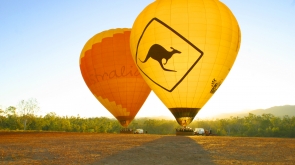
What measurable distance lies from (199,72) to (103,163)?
14522 mm

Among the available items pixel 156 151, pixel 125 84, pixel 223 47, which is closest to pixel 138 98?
pixel 125 84

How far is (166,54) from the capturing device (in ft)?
76.5

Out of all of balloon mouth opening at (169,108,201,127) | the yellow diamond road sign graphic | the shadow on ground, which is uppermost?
the yellow diamond road sign graphic

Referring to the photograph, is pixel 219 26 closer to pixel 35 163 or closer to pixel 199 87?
pixel 199 87

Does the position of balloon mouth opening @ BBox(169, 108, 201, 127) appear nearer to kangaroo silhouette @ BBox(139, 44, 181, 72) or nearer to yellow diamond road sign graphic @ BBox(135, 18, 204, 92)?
yellow diamond road sign graphic @ BBox(135, 18, 204, 92)

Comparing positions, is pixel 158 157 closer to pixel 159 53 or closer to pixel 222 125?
pixel 159 53

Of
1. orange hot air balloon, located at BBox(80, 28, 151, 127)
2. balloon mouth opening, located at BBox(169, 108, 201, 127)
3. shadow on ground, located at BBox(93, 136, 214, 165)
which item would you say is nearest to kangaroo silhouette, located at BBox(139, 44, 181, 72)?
balloon mouth opening, located at BBox(169, 108, 201, 127)

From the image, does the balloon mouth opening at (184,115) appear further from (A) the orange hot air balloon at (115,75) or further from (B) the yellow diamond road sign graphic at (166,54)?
(A) the orange hot air balloon at (115,75)

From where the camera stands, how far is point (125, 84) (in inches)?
1292

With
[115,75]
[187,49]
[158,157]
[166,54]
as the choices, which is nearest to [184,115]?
[166,54]

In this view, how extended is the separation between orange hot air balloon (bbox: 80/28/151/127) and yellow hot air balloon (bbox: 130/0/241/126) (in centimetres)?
818

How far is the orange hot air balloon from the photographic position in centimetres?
3281

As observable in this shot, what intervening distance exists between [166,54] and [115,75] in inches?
428

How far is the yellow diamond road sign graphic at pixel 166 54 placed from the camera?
2291cm
